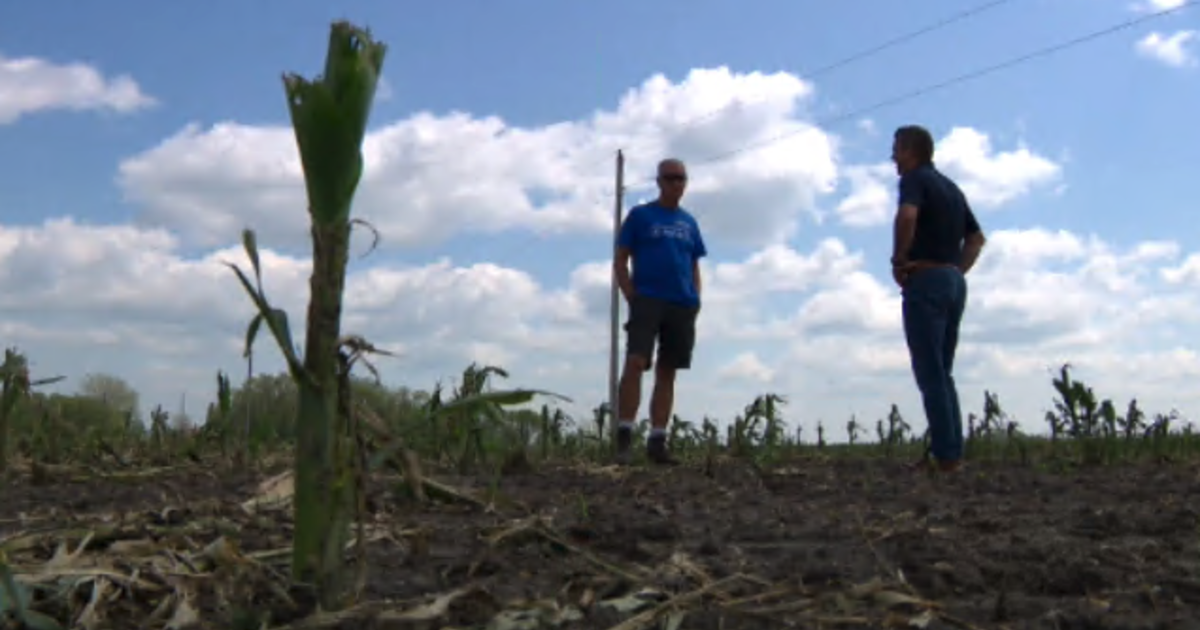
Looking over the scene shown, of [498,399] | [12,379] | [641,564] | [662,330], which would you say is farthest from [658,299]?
[498,399]

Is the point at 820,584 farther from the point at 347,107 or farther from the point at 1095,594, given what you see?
the point at 347,107

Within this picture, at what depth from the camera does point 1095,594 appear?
2.46m

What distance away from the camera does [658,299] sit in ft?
23.6

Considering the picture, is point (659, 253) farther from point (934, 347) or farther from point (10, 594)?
point (10, 594)

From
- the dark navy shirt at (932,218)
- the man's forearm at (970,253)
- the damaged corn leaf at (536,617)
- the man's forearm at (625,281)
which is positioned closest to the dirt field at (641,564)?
the damaged corn leaf at (536,617)

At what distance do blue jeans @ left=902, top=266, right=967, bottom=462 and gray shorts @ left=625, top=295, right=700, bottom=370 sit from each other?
155 cm

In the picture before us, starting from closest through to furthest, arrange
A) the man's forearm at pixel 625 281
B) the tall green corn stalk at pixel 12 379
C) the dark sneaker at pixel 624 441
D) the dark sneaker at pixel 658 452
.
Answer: the tall green corn stalk at pixel 12 379 < the dark sneaker at pixel 658 452 < the dark sneaker at pixel 624 441 < the man's forearm at pixel 625 281

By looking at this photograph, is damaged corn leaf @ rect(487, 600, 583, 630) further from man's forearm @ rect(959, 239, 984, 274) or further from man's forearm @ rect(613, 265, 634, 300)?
man's forearm @ rect(613, 265, 634, 300)

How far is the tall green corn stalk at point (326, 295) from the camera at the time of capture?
200cm

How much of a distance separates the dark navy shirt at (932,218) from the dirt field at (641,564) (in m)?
2.05

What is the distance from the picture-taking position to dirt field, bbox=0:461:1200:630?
2150 mm

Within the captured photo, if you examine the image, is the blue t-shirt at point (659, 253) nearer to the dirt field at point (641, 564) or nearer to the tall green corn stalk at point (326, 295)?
the dirt field at point (641, 564)

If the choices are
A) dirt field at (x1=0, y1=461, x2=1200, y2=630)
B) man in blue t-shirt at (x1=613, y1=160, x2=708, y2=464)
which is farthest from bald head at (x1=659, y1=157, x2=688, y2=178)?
dirt field at (x1=0, y1=461, x2=1200, y2=630)

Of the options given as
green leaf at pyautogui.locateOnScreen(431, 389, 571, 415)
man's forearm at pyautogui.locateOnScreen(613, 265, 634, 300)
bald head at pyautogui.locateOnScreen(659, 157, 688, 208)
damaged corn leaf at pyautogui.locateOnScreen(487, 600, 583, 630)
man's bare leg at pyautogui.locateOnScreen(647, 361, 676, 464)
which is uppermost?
bald head at pyautogui.locateOnScreen(659, 157, 688, 208)
